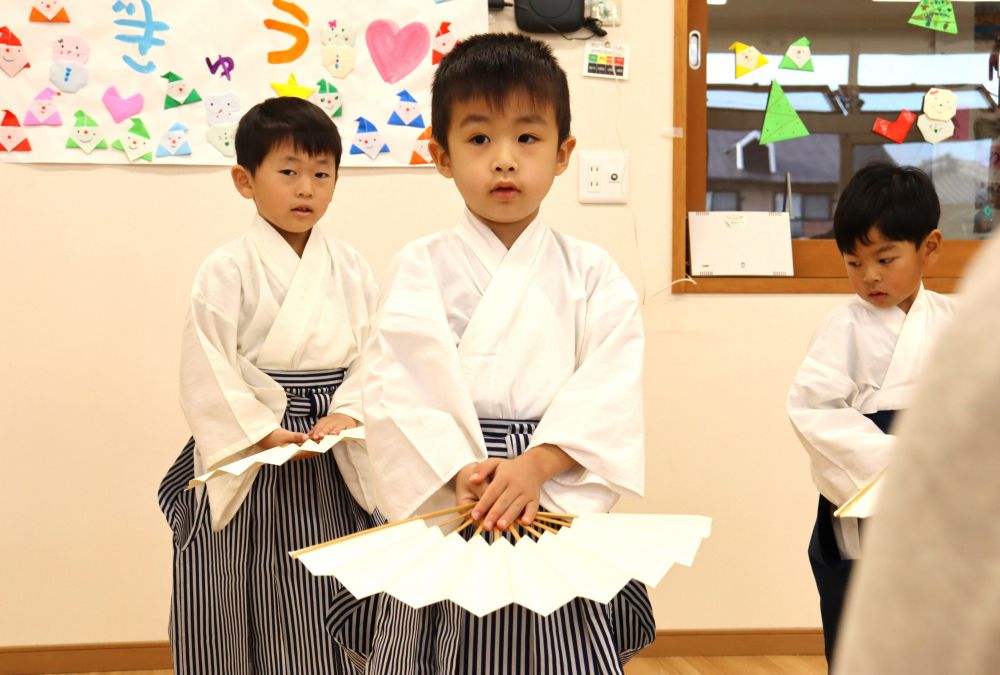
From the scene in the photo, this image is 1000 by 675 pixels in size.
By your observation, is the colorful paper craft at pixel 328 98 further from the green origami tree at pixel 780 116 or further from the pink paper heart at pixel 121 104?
the green origami tree at pixel 780 116

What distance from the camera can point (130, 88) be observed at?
276 centimetres

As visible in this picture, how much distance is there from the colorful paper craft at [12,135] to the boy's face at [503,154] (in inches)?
66.0

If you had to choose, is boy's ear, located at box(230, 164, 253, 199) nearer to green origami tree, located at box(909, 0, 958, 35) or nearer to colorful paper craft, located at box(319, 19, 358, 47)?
colorful paper craft, located at box(319, 19, 358, 47)

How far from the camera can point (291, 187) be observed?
224cm

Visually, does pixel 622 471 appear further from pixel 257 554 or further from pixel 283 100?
pixel 283 100

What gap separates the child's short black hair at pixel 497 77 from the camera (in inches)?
63.0

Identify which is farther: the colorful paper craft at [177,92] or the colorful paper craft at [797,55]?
the colorful paper craft at [797,55]

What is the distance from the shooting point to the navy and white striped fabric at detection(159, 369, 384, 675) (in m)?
2.12

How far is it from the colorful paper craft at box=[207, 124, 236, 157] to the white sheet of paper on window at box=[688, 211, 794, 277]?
138 cm

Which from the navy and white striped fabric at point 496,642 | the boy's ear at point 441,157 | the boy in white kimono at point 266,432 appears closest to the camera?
the navy and white striped fabric at point 496,642

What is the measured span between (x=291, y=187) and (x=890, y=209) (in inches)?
51.7

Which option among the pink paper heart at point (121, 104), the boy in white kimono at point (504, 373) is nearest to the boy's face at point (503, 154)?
the boy in white kimono at point (504, 373)

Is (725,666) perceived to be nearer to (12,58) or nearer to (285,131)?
(285,131)

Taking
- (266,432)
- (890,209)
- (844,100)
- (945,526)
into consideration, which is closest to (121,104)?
(266,432)
